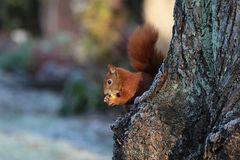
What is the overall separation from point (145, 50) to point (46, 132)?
26.1 ft

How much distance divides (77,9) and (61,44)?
9.77 ft

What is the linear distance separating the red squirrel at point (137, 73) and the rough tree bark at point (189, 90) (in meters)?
0.42

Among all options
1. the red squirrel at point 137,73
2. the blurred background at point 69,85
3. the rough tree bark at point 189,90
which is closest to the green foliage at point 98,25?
the blurred background at point 69,85

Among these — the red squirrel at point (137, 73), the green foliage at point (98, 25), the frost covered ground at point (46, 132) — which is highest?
the green foliage at point (98, 25)

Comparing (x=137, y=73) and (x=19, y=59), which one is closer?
(x=137, y=73)

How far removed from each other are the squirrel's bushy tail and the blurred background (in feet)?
7.00

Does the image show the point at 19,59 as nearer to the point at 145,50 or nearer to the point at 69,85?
the point at 69,85

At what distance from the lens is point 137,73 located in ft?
15.9

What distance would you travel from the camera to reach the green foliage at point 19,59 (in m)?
22.1

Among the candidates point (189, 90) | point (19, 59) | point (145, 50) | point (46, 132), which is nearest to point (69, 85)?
point (46, 132)

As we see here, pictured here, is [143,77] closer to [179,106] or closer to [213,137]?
[179,106]

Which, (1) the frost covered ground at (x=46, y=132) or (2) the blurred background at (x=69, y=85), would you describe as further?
(2) the blurred background at (x=69, y=85)

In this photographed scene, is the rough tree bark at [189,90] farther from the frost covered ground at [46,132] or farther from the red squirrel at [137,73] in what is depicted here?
the frost covered ground at [46,132]

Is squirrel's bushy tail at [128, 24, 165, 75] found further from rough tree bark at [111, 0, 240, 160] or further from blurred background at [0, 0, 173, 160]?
blurred background at [0, 0, 173, 160]
